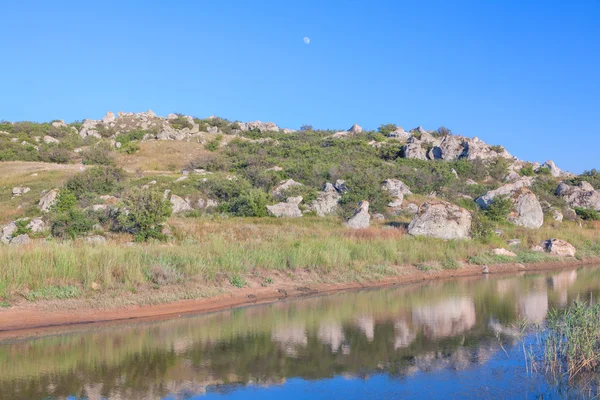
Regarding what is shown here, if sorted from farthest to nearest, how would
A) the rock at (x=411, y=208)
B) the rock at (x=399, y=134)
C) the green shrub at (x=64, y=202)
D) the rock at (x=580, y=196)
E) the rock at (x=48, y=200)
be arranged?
the rock at (x=399, y=134), the rock at (x=580, y=196), the rock at (x=411, y=208), the rock at (x=48, y=200), the green shrub at (x=64, y=202)

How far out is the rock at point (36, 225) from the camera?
26594 mm

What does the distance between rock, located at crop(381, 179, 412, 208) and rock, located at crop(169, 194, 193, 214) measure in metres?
13.7

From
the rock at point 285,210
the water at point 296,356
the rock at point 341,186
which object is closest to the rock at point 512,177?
the rock at point 341,186

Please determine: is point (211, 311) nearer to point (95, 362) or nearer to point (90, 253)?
point (90, 253)

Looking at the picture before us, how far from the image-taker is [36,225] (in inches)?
1070

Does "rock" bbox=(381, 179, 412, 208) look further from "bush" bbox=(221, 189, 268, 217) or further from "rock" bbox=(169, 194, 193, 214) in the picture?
"rock" bbox=(169, 194, 193, 214)

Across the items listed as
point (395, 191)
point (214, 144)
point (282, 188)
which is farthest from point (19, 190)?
point (214, 144)

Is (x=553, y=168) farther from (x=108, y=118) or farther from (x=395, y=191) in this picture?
(x=108, y=118)

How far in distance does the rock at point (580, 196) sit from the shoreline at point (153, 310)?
1260 inches

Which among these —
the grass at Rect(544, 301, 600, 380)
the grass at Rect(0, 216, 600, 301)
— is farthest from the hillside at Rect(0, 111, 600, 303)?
the grass at Rect(544, 301, 600, 380)

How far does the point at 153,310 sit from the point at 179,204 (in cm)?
2019

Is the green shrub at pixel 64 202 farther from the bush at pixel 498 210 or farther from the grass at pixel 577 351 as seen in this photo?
the grass at pixel 577 351

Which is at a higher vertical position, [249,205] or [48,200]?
[48,200]

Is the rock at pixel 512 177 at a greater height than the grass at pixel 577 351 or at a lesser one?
greater
